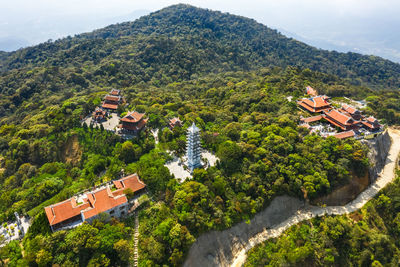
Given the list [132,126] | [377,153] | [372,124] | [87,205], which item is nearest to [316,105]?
[372,124]

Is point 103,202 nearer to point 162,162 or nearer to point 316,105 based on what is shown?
point 162,162

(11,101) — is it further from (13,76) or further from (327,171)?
(327,171)

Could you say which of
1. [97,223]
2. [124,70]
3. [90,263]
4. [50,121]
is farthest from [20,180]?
[124,70]

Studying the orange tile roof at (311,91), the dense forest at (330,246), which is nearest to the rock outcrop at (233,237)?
the dense forest at (330,246)

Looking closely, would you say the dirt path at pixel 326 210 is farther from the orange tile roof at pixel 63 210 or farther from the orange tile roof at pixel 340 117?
the orange tile roof at pixel 63 210

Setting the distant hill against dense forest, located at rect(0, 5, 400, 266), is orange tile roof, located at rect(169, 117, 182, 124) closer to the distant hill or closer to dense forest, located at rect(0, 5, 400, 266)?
dense forest, located at rect(0, 5, 400, 266)
